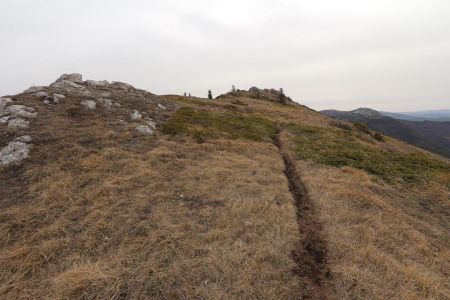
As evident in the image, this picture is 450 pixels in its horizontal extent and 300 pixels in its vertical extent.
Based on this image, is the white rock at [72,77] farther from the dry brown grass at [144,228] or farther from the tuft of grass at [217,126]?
the dry brown grass at [144,228]

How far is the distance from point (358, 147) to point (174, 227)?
20.3 metres

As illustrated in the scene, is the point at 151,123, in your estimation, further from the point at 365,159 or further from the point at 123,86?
the point at 365,159

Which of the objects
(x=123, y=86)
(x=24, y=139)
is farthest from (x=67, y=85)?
(x=24, y=139)

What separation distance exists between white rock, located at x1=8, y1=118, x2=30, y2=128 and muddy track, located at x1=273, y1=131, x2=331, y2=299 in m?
16.1

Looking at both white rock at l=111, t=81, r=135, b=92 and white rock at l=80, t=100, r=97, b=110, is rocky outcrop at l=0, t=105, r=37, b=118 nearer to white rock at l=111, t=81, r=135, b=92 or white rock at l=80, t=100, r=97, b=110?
white rock at l=80, t=100, r=97, b=110

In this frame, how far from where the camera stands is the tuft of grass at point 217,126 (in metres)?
22.8

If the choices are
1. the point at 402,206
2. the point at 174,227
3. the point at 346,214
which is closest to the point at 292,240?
the point at 346,214

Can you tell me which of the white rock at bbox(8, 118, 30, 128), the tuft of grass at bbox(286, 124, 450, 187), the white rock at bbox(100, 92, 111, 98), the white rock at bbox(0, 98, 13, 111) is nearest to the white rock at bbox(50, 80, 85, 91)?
the white rock at bbox(100, 92, 111, 98)

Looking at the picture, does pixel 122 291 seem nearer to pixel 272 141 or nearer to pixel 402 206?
pixel 402 206

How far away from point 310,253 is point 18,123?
58.9ft

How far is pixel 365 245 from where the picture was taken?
33.9ft

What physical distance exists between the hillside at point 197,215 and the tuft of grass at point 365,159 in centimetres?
19

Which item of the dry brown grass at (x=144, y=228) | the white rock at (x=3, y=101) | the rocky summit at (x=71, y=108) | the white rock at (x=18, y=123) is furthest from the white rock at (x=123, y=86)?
the dry brown grass at (x=144, y=228)

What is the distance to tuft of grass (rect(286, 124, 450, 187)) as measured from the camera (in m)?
19.6
